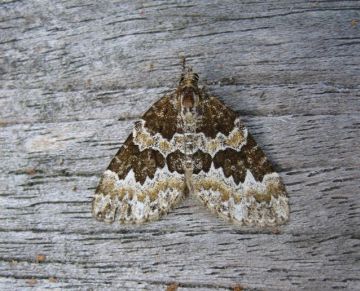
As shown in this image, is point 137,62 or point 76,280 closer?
point 76,280

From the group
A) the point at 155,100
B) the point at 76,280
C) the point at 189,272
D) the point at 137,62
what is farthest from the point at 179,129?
the point at 76,280

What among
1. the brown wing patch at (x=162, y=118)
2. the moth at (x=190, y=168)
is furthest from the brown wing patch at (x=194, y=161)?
the brown wing patch at (x=162, y=118)

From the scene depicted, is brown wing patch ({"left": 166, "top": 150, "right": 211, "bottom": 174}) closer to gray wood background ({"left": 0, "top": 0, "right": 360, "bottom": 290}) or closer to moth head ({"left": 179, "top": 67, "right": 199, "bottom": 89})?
gray wood background ({"left": 0, "top": 0, "right": 360, "bottom": 290})

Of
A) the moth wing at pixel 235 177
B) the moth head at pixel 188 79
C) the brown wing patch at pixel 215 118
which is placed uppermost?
the moth head at pixel 188 79

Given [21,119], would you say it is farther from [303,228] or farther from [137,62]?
[303,228]

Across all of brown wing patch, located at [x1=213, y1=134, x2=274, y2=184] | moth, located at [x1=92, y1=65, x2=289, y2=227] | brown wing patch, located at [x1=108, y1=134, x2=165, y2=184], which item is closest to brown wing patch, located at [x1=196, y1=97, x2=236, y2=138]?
moth, located at [x1=92, y1=65, x2=289, y2=227]

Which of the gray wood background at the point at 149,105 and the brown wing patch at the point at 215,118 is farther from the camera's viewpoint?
the brown wing patch at the point at 215,118

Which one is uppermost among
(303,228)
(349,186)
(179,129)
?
(179,129)

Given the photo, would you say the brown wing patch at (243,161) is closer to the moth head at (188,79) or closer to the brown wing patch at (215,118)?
the brown wing patch at (215,118)
